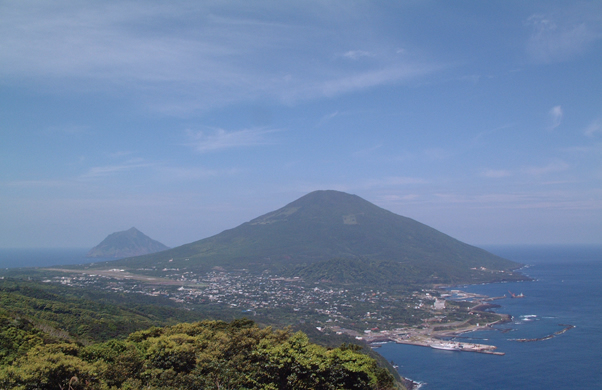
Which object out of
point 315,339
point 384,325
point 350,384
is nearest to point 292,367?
point 350,384

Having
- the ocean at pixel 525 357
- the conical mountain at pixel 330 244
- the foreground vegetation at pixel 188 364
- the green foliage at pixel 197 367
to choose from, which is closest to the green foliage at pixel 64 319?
the foreground vegetation at pixel 188 364

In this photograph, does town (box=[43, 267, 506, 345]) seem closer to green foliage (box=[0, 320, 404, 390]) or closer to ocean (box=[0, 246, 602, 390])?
ocean (box=[0, 246, 602, 390])

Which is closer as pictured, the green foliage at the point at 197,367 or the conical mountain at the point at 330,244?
the green foliage at the point at 197,367

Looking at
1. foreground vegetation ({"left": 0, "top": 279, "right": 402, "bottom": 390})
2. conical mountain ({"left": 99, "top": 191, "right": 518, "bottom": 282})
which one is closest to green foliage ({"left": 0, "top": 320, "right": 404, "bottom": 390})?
foreground vegetation ({"left": 0, "top": 279, "right": 402, "bottom": 390})

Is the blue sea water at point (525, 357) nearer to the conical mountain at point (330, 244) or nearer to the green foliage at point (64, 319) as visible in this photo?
the green foliage at point (64, 319)

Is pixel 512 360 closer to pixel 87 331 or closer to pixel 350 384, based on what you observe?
pixel 350 384
